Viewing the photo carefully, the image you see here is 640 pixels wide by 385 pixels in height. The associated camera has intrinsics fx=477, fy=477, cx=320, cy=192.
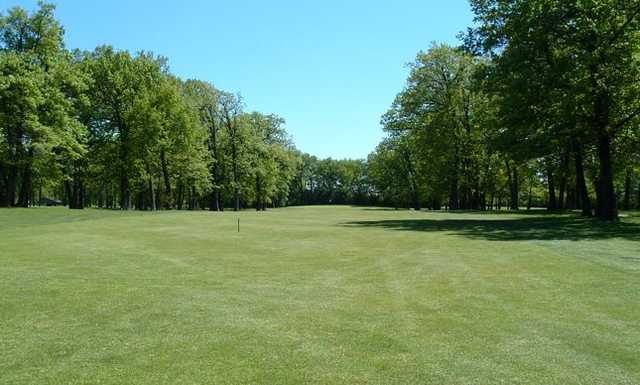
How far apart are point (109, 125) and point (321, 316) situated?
53.4m

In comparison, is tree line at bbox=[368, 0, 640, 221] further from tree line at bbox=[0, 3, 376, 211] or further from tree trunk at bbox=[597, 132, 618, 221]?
tree line at bbox=[0, 3, 376, 211]

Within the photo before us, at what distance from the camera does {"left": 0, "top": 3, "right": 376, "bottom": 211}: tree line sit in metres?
43.2

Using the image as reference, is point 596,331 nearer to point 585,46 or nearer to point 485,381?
point 485,381

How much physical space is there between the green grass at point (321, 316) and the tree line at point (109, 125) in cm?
3022

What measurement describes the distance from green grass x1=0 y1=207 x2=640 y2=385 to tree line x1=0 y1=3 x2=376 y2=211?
30.2m

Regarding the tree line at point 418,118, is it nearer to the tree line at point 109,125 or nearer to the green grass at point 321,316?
the tree line at point 109,125

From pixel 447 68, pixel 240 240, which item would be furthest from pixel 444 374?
pixel 447 68

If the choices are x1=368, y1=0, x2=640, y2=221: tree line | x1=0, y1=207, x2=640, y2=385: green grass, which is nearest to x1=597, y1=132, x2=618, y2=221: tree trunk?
x1=368, y1=0, x2=640, y2=221: tree line

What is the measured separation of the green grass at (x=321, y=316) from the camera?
251 inches

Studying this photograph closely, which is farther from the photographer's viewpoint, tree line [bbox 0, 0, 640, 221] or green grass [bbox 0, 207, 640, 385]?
tree line [bbox 0, 0, 640, 221]

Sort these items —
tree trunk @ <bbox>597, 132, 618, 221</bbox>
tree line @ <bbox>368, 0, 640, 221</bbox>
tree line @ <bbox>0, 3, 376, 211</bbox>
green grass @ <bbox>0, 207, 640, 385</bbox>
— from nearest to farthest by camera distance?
green grass @ <bbox>0, 207, 640, 385</bbox>, tree line @ <bbox>368, 0, 640, 221</bbox>, tree trunk @ <bbox>597, 132, 618, 221</bbox>, tree line @ <bbox>0, 3, 376, 211</bbox>

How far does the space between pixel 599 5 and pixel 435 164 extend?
35431mm

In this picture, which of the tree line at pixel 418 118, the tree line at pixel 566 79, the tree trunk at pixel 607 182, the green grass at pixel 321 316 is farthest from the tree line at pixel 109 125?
the tree trunk at pixel 607 182

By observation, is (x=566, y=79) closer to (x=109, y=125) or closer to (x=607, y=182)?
(x=607, y=182)
